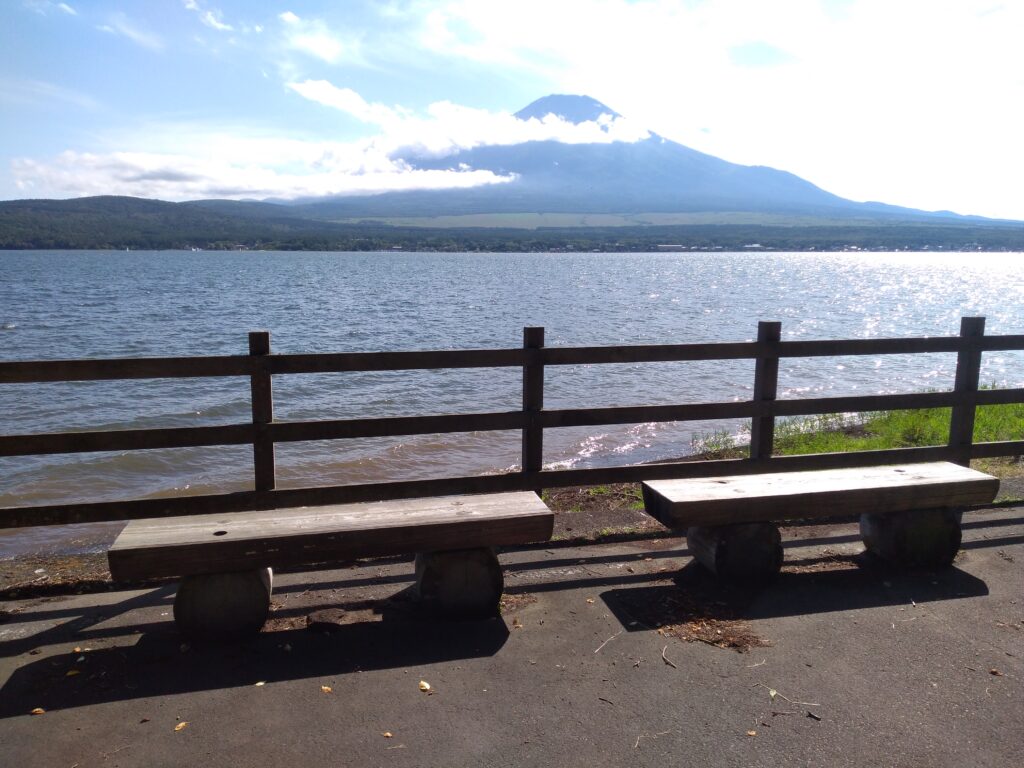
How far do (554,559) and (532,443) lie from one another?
933 mm

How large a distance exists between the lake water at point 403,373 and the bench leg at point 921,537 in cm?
716

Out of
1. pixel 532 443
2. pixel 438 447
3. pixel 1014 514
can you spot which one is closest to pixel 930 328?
pixel 438 447

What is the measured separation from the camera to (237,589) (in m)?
4.60

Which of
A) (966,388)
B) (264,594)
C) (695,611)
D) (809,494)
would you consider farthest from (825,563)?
(264,594)

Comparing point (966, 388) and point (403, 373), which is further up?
point (966, 388)

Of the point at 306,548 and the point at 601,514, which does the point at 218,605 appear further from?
the point at 601,514

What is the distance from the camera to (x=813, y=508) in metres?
5.54

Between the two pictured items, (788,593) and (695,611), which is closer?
(695,611)

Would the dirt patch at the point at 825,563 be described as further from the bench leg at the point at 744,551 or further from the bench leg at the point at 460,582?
the bench leg at the point at 460,582

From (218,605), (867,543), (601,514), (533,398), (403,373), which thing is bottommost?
(403,373)

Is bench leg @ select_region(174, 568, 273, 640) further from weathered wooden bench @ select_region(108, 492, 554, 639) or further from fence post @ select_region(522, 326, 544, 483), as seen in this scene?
fence post @ select_region(522, 326, 544, 483)

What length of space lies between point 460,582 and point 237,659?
1259 millimetres

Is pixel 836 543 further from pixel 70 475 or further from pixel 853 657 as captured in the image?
pixel 70 475

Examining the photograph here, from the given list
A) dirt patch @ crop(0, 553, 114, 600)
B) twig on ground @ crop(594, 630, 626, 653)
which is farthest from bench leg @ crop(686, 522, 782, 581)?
dirt patch @ crop(0, 553, 114, 600)
